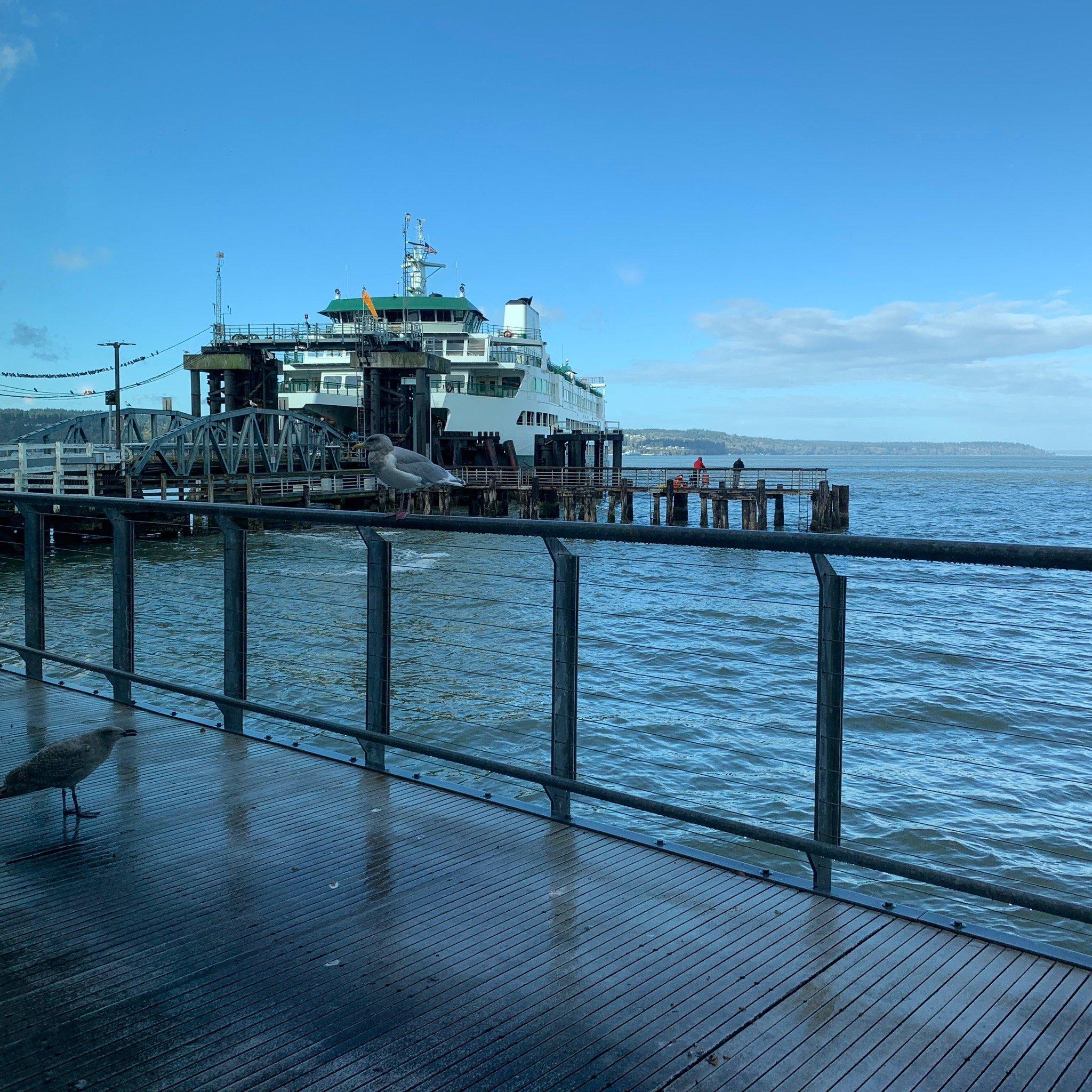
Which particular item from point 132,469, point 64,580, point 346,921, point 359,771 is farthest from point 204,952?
point 132,469

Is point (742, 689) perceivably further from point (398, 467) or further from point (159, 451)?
point (159, 451)

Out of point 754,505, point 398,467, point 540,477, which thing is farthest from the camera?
point 540,477

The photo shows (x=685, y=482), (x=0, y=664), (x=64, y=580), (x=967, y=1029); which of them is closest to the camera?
(x=967, y=1029)

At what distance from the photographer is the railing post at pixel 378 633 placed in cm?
388

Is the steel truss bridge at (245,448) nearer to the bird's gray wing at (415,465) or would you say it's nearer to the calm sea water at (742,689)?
the calm sea water at (742,689)

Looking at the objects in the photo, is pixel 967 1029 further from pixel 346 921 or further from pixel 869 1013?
pixel 346 921

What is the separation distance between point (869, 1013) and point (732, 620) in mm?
15665

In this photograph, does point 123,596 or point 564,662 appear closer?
point 564,662

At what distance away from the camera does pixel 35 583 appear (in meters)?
5.54

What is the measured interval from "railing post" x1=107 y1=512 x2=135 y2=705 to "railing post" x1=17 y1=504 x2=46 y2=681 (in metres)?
0.67

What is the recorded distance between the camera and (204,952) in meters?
2.49

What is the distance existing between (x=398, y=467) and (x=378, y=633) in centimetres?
171

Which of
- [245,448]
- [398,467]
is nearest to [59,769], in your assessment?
[398,467]

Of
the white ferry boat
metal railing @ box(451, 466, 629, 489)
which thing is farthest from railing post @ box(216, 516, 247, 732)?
the white ferry boat
